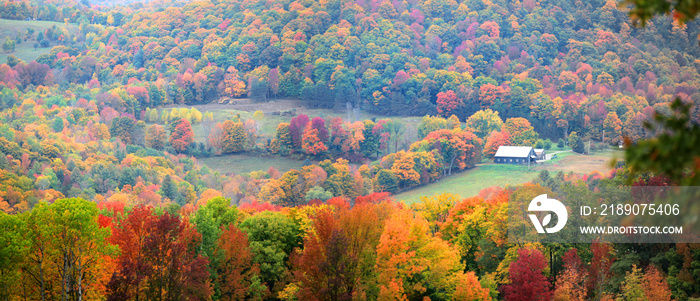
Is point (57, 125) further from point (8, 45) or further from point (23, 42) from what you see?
point (23, 42)

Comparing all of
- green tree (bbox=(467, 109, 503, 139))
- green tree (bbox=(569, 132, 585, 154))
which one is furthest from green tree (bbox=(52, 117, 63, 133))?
green tree (bbox=(569, 132, 585, 154))

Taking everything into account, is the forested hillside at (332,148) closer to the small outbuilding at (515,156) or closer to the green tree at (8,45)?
the green tree at (8,45)

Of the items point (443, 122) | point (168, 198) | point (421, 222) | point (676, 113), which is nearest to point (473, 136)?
point (443, 122)

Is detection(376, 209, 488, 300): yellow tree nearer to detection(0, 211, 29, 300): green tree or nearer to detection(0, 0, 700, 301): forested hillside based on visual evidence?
detection(0, 0, 700, 301): forested hillside

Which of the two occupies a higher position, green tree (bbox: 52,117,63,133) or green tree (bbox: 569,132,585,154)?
green tree (bbox: 52,117,63,133)

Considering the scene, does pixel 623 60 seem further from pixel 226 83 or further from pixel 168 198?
pixel 168 198

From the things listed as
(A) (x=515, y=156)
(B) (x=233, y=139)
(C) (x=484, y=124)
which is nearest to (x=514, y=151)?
(A) (x=515, y=156)

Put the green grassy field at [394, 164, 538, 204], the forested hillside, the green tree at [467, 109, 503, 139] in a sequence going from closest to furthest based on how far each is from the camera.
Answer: the forested hillside, the green grassy field at [394, 164, 538, 204], the green tree at [467, 109, 503, 139]
